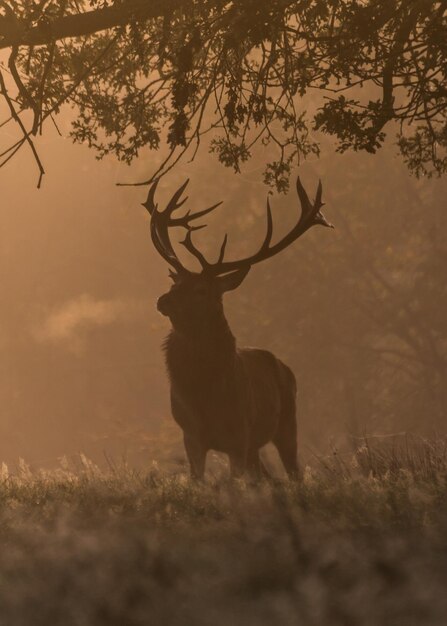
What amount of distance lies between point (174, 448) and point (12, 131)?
17.3 metres

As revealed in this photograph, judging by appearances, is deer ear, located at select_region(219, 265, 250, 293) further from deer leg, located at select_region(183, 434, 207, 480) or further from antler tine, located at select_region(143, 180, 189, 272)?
deer leg, located at select_region(183, 434, 207, 480)

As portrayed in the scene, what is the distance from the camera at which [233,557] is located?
5637mm

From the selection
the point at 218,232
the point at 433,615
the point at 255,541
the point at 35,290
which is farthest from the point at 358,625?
the point at 35,290

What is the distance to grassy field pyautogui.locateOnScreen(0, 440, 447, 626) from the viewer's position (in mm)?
5180

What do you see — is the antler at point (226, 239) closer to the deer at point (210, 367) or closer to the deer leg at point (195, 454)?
the deer at point (210, 367)

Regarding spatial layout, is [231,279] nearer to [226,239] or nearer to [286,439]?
[226,239]

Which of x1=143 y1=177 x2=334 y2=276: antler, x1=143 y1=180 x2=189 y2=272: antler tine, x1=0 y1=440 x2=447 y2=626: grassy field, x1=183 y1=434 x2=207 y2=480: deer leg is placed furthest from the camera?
x1=143 y1=180 x2=189 y2=272: antler tine

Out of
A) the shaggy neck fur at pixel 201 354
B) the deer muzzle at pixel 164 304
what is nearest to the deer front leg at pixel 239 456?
the shaggy neck fur at pixel 201 354

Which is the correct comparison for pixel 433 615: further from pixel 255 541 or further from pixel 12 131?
pixel 12 131

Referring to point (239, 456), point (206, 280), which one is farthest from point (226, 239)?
point (239, 456)

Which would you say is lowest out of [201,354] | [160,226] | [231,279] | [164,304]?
[201,354]

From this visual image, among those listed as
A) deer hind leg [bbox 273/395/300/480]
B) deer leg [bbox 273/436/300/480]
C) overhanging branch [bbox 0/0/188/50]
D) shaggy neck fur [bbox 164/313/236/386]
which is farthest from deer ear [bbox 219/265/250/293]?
overhanging branch [bbox 0/0/188/50]

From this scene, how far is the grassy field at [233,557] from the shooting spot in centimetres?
518

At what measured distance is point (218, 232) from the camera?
3653 cm
